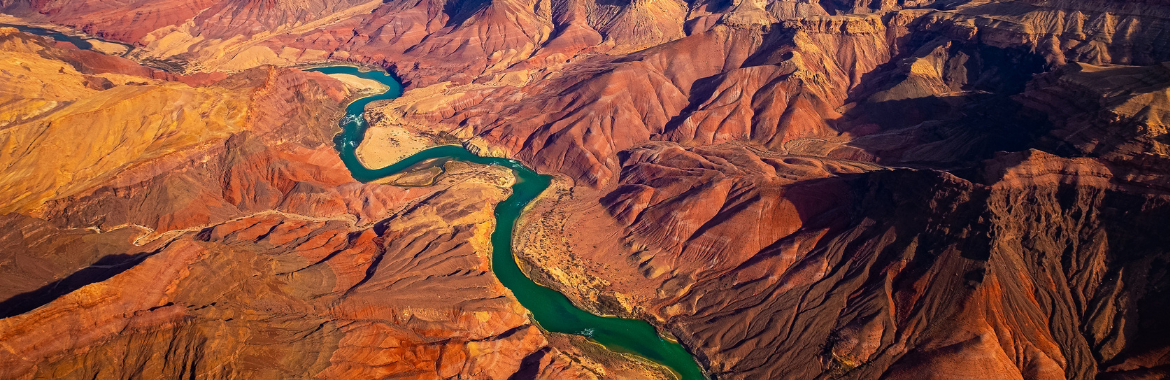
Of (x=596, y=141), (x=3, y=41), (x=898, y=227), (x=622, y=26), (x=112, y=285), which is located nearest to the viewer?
(x=112, y=285)

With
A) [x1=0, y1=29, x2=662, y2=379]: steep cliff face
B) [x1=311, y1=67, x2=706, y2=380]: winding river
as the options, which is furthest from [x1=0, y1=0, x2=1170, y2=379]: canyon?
[x1=311, y1=67, x2=706, y2=380]: winding river

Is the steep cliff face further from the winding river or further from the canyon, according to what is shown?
the winding river

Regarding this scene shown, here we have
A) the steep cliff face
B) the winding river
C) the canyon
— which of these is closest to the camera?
the steep cliff face

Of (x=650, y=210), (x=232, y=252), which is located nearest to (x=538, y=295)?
(x=650, y=210)

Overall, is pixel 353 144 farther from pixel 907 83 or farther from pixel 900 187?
pixel 907 83

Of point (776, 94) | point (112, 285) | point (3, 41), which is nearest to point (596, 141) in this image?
point (776, 94)
